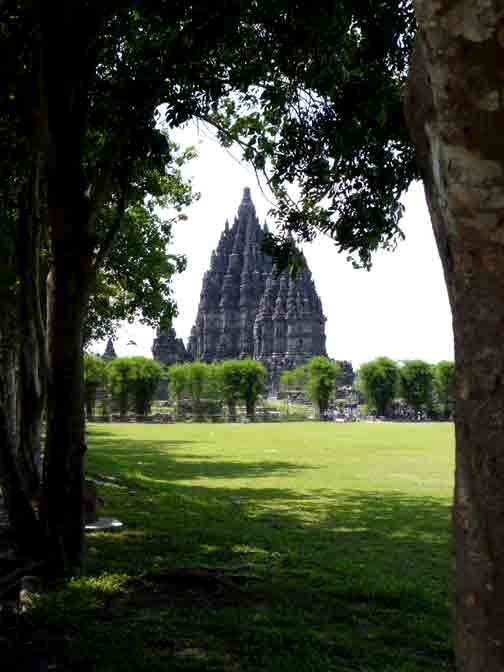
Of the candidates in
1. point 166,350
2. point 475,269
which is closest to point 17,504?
point 475,269

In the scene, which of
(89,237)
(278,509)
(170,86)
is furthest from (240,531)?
(170,86)

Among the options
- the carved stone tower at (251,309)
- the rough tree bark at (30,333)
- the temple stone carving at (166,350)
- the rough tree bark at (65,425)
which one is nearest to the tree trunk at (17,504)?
the rough tree bark at (65,425)

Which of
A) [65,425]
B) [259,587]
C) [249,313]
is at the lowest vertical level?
[259,587]

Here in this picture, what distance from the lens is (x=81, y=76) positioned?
638cm

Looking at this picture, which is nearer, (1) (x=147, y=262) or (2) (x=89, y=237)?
(2) (x=89, y=237)

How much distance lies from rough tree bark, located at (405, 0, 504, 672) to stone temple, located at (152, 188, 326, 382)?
101 m

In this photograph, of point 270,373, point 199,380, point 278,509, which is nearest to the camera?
point 278,509

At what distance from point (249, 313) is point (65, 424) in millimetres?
108986

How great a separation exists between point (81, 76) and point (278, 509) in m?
8.15

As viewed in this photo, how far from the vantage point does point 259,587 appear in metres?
5.92

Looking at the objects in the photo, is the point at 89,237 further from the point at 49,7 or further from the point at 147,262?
the point at 147,262

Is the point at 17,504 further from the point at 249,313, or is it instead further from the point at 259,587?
the point at 249,313

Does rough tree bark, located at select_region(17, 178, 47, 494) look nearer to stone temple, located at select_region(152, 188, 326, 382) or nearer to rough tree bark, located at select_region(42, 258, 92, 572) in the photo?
rough tree bark, located at select_region(42, 258, 92, 572)

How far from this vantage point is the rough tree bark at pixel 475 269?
1.76 m
